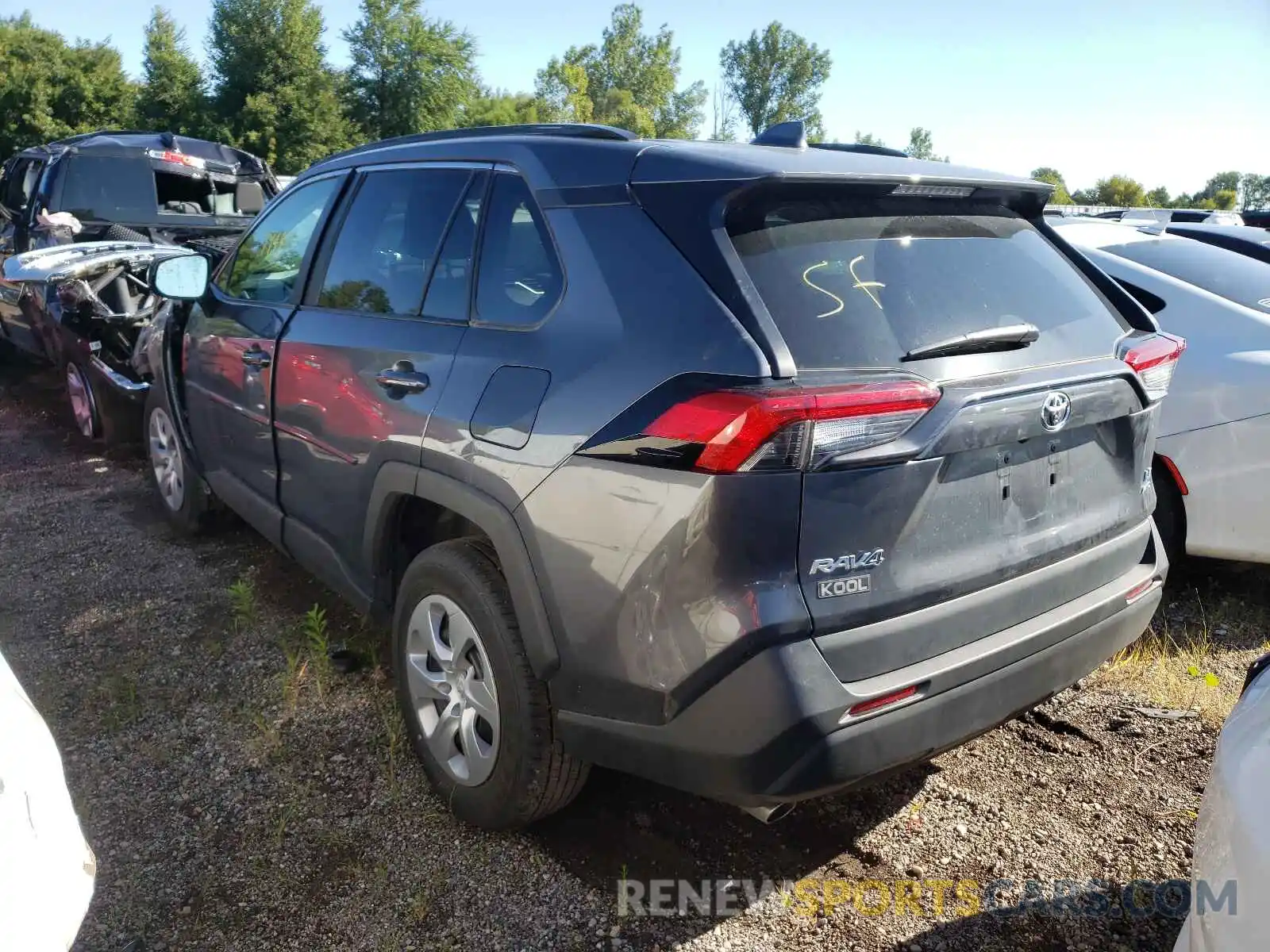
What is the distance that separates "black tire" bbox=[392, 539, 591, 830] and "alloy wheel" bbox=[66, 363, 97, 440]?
15.3 feet

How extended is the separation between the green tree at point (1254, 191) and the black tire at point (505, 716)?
5830cm

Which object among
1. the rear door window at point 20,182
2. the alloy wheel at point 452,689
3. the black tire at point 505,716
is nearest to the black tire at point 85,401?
the rear door window at point 20,182

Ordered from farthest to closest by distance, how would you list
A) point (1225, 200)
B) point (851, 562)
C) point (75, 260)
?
1. point (1225, 200)
2. point (75, 260)
3. point (851, 562)

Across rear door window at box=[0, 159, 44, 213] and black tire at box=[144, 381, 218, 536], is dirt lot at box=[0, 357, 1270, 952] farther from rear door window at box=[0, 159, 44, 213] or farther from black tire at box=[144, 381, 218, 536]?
rear door window at box=[0, 159, 44, 213]

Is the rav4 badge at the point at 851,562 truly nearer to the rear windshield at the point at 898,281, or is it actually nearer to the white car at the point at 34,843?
the rear windshield at the point at 898,281

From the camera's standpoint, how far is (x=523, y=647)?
2.32 meters

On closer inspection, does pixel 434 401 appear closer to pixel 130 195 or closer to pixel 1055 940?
pixel 1055 940

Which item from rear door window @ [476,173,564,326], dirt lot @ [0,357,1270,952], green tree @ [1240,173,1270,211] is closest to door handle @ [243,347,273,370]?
dirt lot @ [0,357,1270,952]

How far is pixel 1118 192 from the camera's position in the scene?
1913 inches

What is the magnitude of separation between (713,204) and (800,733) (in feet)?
3.69

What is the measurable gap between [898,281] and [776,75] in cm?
9455

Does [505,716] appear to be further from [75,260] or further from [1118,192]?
[1118,192]

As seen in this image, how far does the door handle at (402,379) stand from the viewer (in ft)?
8.54
